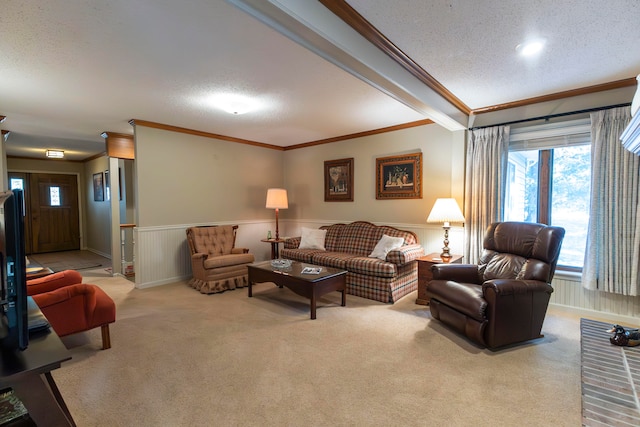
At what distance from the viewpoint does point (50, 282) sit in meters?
2.59

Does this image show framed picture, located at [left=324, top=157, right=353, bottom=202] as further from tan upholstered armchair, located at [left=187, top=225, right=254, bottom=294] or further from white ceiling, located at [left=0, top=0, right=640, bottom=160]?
tan upholstered armchair, located at [left=187, top=225, right=254, bottom=294]

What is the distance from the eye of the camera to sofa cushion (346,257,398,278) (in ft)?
12.2

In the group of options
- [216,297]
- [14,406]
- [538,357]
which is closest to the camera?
[14,406]

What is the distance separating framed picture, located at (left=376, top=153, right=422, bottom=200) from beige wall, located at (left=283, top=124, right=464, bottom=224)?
74mm

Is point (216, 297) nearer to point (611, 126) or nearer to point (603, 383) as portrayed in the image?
point (603, 383)

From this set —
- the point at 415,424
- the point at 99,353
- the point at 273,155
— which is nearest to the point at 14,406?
the point at 99,353

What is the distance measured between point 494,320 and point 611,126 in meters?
2.34

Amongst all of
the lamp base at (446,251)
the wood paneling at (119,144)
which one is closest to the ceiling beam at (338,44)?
the lamp base at (446,251)

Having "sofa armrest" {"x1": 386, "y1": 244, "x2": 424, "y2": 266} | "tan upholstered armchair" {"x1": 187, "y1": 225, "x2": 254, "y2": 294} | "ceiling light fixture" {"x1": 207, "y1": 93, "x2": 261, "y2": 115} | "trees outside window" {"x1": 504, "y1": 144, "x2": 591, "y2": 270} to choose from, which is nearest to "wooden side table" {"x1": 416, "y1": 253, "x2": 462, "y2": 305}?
"sofa armrest" {"x1": 386, "y1": 244, "x2": 424, "y2": 266}

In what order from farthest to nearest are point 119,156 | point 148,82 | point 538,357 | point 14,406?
point 119,156, point 148,82, point 538,357, point 14,406

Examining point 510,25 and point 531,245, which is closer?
point 510,25

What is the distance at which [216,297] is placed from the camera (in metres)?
4.01

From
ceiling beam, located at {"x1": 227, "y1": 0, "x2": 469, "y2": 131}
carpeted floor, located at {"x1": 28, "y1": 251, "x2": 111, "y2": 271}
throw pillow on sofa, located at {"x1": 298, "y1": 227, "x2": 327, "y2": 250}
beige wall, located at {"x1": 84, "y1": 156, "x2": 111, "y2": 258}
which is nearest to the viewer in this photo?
ceiling beam, located at {"x1": 227, "y1": 0, "x2": 469, "y2": 131}

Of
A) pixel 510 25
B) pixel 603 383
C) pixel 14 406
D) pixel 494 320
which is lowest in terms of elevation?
pixel 603 383
